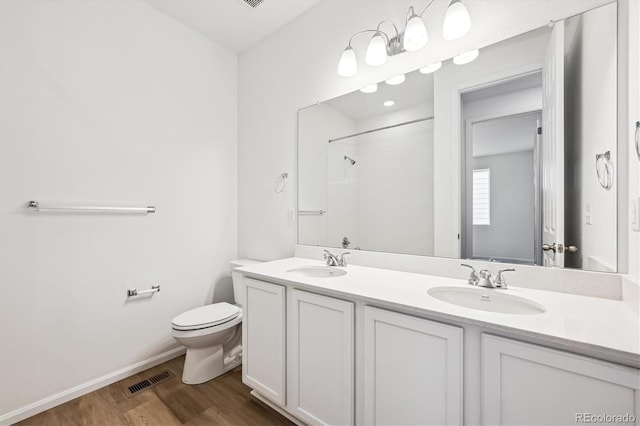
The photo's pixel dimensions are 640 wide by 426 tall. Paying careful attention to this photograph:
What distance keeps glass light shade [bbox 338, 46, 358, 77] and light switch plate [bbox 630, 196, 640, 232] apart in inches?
58.0

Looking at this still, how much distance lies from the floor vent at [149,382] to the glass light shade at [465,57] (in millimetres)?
2679

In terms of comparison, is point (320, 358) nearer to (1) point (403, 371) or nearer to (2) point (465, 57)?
(1) point (403, 371)

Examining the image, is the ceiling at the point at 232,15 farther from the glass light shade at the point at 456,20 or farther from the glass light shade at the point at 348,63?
the glass light shade at the point at 456,20

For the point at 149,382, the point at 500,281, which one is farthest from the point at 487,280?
the point at 149,382

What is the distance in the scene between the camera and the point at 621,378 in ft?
2.22

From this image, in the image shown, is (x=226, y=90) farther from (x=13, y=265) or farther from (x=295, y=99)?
(x=13, y=265)

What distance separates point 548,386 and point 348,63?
5.90ft

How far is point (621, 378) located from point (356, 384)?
0.84m

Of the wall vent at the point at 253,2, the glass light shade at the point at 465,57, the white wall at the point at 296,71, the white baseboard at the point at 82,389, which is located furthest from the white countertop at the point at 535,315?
the wall vent at the point at 253,2

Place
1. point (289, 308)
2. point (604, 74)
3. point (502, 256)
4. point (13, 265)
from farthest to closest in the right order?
point (13, 265), point (289, 308), point (502, 256), point (604, 74)

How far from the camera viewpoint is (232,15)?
2.14 m

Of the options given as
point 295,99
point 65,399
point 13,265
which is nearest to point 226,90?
point 295,99

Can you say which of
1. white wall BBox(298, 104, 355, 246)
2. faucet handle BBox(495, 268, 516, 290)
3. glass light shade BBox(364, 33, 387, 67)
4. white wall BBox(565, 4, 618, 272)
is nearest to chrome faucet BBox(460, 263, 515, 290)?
faucet handle BBox(495, 268, 516, 290)

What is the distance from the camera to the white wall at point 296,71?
1328mm
